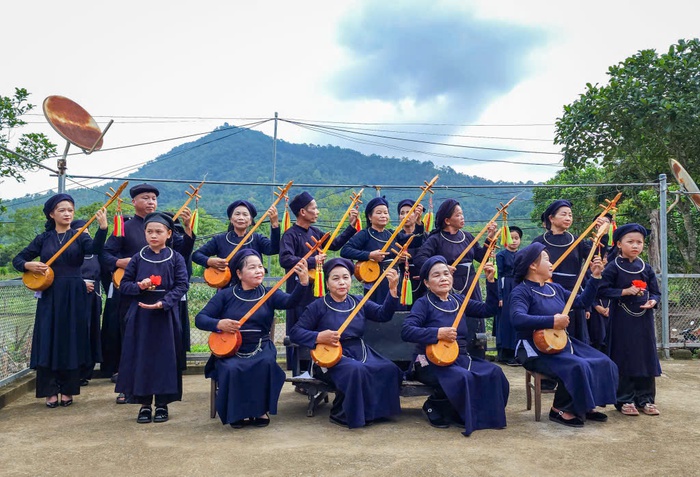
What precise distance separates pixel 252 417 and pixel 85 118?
4.77m

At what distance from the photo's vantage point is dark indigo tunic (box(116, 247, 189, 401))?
473 cm

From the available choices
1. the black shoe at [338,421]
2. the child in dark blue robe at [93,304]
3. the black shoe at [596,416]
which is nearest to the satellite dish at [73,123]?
the child in dark blue robe at [93,304]

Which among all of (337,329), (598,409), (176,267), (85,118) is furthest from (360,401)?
(85,118)

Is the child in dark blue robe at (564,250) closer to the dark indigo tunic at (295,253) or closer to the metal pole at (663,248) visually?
the metal pole at (663,248)

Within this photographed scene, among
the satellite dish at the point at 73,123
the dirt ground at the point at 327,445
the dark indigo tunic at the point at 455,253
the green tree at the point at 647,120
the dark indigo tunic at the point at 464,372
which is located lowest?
the dirt ground at the point at 327,445

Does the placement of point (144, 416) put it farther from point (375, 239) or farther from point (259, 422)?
point (375, 239)

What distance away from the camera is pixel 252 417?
4652 millimetres

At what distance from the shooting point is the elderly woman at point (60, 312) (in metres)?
5.35

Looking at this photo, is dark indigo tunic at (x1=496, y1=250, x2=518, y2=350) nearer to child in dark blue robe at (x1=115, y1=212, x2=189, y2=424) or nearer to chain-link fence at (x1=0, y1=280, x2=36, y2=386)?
child in dark blue robe at (x1=115, y1=212, x2=189, y2=424)

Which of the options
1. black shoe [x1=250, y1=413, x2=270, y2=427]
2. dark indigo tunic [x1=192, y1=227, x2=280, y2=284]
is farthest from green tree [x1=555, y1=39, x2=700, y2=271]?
black shoe [x1=250, y1=413, x2=270, y2=427]

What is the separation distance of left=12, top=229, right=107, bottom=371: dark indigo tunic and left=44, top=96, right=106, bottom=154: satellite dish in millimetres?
1801

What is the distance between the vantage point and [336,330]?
4.84 metres

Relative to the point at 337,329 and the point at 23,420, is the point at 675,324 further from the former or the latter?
the point at 23,420

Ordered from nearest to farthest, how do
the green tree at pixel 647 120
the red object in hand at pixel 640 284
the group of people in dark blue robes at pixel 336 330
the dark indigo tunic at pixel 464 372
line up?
the dark indigo tunic at pixel 464 372, the group of people in dark blue robes at pixel 336 330, the red object in hand at pixel 640 284, the green tree at pixel 647 120
